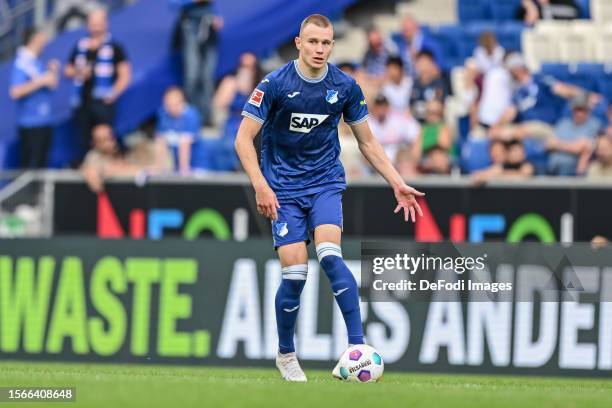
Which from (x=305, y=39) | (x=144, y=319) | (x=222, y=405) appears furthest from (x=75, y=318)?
(x=222, y=405)

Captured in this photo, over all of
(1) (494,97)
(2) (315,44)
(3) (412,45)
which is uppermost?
(3) (412,45)

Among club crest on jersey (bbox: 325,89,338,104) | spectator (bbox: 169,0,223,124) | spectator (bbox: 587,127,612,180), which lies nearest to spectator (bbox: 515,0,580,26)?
spectator (bbox: 587,127,612,180)

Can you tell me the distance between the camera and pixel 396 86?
17609mm

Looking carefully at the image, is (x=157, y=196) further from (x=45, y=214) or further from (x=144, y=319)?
(x=144, y=319)

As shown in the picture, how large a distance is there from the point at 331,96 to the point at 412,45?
28.2ft

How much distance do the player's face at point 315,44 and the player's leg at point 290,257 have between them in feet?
3.29

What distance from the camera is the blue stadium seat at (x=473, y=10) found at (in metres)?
19.5

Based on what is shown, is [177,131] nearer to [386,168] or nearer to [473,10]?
[473,10]

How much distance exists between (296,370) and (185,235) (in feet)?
19.4

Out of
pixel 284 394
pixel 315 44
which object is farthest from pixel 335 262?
pixel 284 394

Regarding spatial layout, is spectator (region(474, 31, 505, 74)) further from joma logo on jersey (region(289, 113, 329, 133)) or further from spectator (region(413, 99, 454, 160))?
joma logo on jersey (region(289, 113, 329, 133))

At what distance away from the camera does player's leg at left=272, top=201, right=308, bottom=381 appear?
1002 centimetres

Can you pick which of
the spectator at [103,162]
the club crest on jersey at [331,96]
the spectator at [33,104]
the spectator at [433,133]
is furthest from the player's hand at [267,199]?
the spectator at [33,104]
